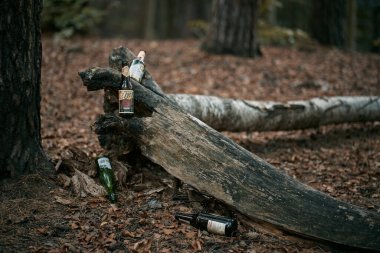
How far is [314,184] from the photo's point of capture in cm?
452

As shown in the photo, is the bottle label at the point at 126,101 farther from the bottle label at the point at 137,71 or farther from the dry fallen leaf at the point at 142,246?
the dry fallen leaf at the point at 142,246

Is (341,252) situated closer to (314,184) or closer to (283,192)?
(283,192)

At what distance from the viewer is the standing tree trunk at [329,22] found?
1066 centimetres

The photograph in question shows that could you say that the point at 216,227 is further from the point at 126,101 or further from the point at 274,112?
the point at 274,112

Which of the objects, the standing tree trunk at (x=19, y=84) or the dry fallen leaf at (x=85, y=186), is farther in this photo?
the dry fallen leaf at (x=85, y=186)

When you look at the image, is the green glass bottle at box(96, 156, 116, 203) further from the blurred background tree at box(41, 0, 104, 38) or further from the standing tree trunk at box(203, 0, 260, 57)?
the blurred background tree at box(41, 0, 104, 38)

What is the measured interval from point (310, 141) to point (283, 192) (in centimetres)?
284

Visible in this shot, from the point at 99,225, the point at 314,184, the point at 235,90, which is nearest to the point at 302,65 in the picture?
the point at 235,90

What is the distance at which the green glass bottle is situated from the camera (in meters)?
3.91

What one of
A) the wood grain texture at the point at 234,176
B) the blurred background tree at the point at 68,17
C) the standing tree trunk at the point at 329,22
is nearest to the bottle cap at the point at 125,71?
the wood grain texture at the point at 234,176

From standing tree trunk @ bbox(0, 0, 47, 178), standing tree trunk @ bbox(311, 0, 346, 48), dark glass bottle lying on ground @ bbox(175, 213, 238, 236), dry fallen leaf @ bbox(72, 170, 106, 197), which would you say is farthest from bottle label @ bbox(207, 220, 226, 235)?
standing tree trunk @ bbox(311, 0, 346, 48)

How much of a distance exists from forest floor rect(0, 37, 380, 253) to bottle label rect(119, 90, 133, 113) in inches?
33.5

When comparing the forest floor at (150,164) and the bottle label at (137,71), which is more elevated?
the bottle label at (137,71)

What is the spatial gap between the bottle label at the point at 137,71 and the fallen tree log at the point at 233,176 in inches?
5.0
